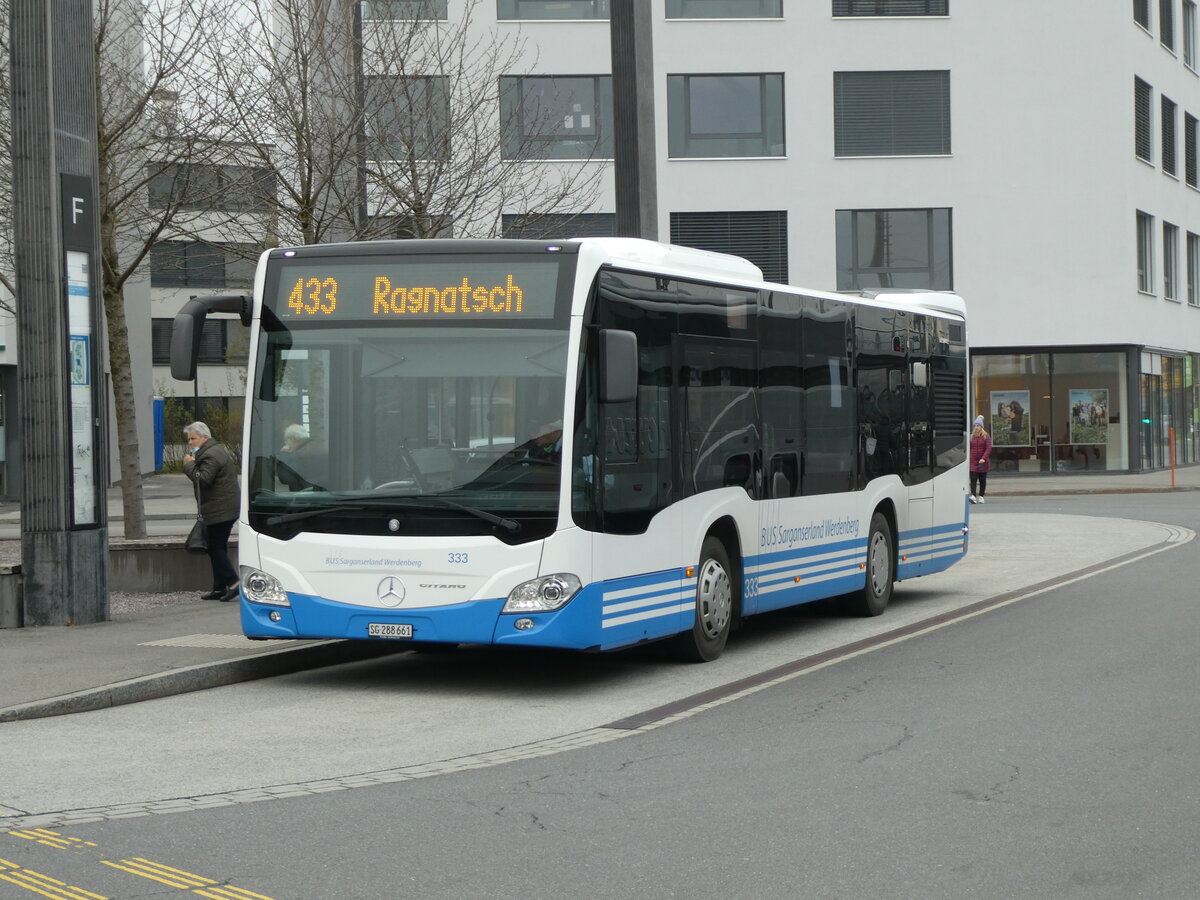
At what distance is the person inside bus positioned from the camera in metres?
10.2

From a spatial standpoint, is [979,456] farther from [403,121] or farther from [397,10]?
[403,121]

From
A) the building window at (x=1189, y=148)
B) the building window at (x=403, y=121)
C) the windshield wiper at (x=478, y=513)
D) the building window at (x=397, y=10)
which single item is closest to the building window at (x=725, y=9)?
the building window at (x=1189, y=148)

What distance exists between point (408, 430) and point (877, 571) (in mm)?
5718

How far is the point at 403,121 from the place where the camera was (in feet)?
59.4

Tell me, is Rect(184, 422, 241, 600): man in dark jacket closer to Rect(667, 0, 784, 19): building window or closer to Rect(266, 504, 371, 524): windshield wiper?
Rect(266, 504, 371, 524): windshield wiper

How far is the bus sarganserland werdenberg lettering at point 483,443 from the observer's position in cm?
978

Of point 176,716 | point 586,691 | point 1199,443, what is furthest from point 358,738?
point 1199,443

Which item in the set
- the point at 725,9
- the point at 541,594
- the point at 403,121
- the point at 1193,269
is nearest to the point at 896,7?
the point at 725,9

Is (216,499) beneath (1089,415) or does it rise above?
beneath

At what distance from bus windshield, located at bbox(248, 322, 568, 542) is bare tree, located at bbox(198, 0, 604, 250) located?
6993mm

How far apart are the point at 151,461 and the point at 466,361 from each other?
46.8 metres

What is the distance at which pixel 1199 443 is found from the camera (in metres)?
51.0

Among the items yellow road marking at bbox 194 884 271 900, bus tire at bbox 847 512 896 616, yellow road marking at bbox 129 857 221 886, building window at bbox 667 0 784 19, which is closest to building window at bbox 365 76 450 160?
bus tire at bbox 847 512 896 616

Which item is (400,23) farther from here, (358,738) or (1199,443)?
(1199,443)
